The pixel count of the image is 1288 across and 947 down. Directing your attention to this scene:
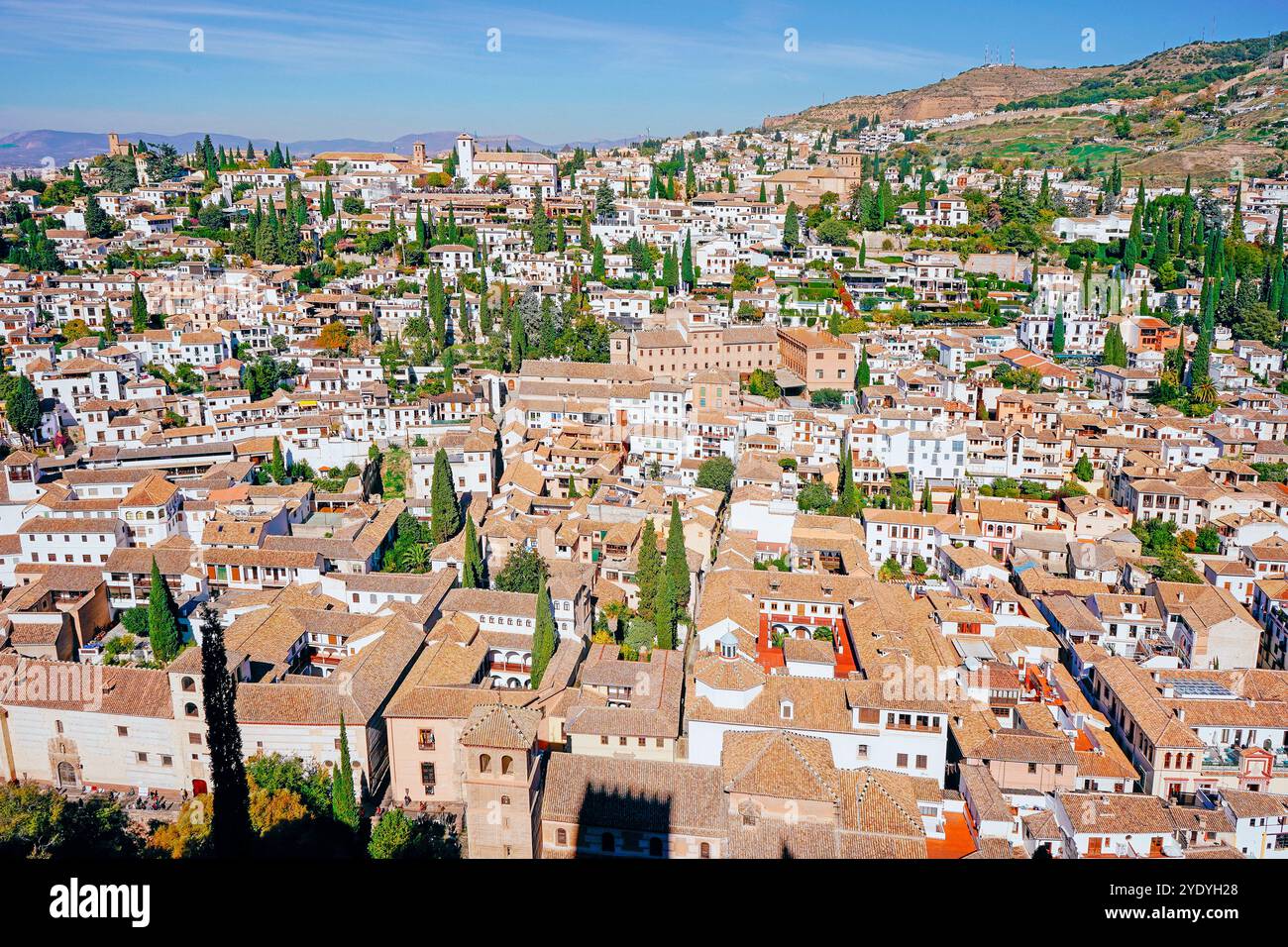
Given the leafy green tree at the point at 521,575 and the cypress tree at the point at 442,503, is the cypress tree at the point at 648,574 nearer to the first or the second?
the leafy green tree at the point at 521,575

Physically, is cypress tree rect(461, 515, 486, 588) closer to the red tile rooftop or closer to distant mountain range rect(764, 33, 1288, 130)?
the red tile rooftop

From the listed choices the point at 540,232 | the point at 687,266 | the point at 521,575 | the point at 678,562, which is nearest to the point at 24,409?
the point at 521,575

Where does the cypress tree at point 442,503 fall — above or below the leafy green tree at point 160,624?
above

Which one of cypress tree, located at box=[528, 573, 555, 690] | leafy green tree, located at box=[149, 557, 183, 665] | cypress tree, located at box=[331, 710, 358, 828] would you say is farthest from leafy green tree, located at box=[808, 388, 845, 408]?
cypress tree, located at box=[331, 710, 358, 828]

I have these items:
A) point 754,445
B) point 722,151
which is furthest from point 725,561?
point 722,151

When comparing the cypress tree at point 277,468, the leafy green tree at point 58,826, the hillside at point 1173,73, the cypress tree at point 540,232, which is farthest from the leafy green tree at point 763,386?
the hillside at point 1173,73

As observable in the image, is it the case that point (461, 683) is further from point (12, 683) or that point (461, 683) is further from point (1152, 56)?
point (1152, 56)

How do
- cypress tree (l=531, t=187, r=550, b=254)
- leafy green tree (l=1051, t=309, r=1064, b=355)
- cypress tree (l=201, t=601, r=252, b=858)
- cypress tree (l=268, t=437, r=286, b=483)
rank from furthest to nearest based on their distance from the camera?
cypress tree (l=531, t=187, r=550, b=254) → leafy green tree (l=1051, t=309, r=1064, b=355) → cypress tree (l=268, t=437, r=286, b=483) → cypress tree (l=201, t=601, r=252, b=858)
